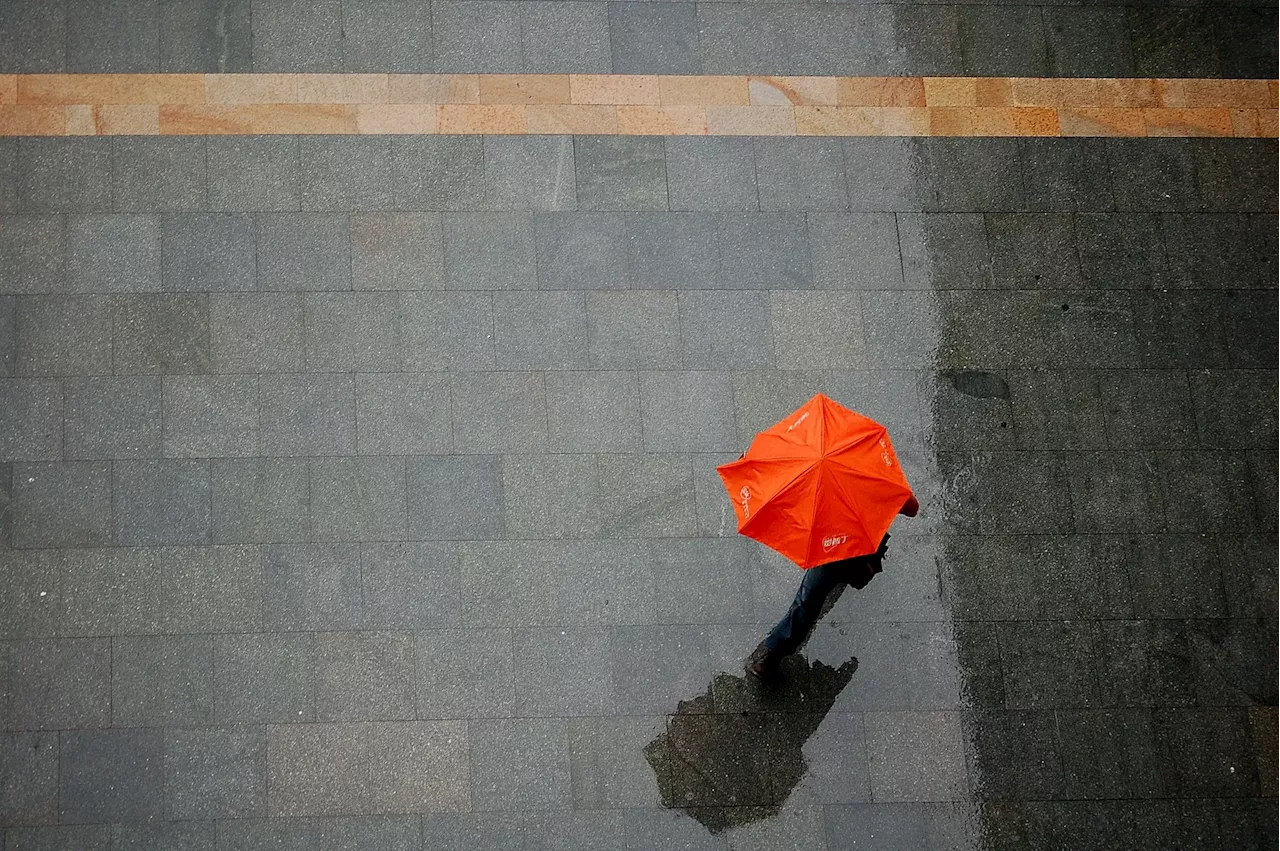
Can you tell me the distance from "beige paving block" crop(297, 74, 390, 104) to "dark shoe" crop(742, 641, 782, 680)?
5523 millimetres

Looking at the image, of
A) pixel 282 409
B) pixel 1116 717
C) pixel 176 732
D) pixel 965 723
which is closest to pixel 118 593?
pixel 176 732

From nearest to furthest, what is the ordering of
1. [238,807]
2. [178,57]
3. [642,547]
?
[238,807] < [642,547] < [178,57]

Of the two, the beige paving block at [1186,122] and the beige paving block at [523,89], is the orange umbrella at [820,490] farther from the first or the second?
the beige paving block at [1186,122]

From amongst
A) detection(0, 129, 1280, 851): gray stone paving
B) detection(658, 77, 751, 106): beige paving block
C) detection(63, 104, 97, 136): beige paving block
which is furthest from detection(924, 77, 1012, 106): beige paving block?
detection(63, 104, 97, 136): beige paving block

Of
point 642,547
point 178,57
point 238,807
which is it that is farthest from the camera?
point 178,57

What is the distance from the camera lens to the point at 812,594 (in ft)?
26.6

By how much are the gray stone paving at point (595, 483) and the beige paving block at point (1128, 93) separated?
1.66 feet

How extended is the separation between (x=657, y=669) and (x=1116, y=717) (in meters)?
3.58

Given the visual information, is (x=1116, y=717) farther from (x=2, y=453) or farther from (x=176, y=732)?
(x=2, y=453)

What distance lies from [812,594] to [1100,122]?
5.27 m

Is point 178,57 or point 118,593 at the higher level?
point 178,57

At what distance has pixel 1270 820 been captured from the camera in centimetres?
883

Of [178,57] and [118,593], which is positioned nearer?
[118,593]

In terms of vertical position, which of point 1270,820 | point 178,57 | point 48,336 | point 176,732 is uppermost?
point 178,57
